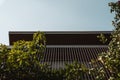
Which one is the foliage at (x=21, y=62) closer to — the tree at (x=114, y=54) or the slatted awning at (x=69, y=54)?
the tree at (x=114, y=54)

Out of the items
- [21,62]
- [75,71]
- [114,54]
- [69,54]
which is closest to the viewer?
[114,54]

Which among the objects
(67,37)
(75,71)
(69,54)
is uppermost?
(75,71)

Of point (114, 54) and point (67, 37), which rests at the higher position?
point (114, 54)

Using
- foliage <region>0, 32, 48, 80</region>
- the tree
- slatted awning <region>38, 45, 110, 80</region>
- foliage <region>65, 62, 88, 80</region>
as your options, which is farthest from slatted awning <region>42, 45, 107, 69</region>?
the tree

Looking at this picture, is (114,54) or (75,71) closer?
(114,54)

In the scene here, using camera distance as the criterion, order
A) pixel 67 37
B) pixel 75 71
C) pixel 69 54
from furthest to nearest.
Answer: pixel 67 37, pixel 69 54, pixel 75 71

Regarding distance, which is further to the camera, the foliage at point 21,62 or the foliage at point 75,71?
the foliage at point 21,62

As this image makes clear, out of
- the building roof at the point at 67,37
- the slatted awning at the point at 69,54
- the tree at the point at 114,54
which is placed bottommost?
the slatted awning at the point at 69,54

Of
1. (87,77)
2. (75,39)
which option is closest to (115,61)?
(87,77)

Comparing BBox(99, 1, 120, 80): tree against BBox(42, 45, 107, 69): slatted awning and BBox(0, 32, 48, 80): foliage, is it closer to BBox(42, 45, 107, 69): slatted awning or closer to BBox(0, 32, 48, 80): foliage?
BBox(0, 32, 48, 80): foliage

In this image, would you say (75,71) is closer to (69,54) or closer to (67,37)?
(69,54)

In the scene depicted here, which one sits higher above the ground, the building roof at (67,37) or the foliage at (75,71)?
the foliage at (75,71)

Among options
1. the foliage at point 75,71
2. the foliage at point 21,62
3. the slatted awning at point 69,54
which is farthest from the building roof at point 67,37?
the foliage at point 75,71

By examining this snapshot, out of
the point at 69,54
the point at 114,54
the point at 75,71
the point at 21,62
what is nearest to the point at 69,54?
the point at 69,54
